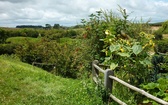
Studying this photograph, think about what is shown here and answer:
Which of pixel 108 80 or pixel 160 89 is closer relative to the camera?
pixel 160 89

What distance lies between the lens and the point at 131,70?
633 centimetres

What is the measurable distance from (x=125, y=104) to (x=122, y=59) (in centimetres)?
126

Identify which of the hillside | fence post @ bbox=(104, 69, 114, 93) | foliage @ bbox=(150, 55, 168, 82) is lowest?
the hillside

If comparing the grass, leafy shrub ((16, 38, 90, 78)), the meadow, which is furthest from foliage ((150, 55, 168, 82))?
leafy shrub ((16, 38, 90, 78))

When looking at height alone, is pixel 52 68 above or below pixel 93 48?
below

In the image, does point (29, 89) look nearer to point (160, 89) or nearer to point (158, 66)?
point (158, 66)

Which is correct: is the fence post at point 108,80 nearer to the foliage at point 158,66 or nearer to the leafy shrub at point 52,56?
the foliage at point 158,66

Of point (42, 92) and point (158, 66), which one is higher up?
point (158, 66)

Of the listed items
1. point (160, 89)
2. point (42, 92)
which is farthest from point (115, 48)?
point (42, 92)

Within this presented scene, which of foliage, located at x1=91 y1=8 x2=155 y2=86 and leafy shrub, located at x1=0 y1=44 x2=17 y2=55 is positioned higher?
foliage, located at x1=91 y1=8 x2=155 y2=86

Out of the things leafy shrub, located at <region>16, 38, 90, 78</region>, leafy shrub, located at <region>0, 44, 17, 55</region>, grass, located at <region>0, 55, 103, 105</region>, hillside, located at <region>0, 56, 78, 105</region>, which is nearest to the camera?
grass, located at <region>0, 55, 103, 105</region>

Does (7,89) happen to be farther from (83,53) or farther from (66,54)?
(66,54)

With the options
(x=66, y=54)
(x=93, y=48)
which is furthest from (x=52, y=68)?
(x=93, y=48)

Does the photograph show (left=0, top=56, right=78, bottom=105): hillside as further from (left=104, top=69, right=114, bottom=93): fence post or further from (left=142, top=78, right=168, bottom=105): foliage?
(left=142, top=78, right=168, bottom=105): foliage
